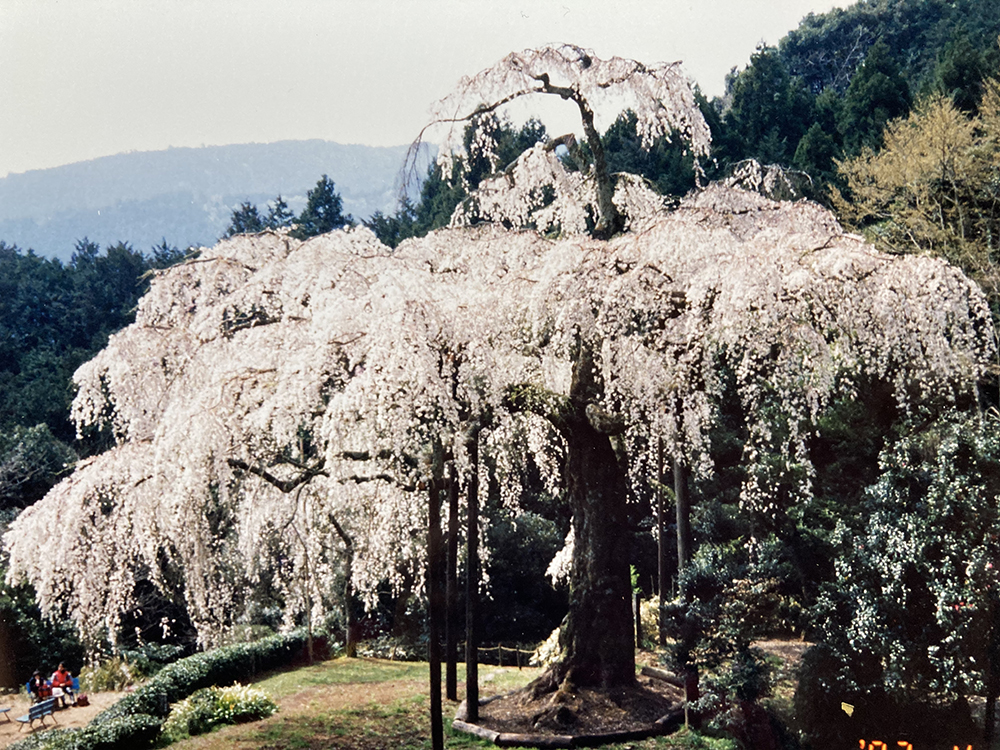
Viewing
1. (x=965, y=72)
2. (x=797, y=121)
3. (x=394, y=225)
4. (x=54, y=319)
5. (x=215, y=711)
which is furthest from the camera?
(x=54, y=319)

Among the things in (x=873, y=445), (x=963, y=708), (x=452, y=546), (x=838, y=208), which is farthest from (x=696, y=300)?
(x=838, y=208)

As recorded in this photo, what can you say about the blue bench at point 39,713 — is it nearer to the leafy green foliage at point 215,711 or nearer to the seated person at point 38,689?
the seated person at point 38,689

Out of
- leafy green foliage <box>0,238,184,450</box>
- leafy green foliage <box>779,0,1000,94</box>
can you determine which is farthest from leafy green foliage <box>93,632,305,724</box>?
leafy green foliage <box>779,0,1000,94</box>

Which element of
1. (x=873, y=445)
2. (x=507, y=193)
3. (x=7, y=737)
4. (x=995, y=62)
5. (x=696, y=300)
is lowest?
(x=7, y=737)

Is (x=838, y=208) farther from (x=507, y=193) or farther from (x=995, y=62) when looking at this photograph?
(x=507, y=193)

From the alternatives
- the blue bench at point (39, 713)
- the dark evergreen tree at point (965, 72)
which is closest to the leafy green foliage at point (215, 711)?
the blue bench at point (39, 713)

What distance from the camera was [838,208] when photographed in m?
21.7

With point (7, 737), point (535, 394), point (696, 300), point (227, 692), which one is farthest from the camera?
point (7, 737)

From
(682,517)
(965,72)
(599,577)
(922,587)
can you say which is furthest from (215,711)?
(965,72)

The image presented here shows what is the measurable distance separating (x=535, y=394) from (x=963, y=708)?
5568mm

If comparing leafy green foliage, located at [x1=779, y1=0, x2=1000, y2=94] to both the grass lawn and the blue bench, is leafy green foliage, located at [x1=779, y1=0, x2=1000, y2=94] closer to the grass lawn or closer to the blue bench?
the grass lawn

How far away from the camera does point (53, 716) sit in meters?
13.4

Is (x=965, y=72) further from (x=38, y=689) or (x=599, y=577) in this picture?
(x=38, y=689)

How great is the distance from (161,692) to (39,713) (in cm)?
268
